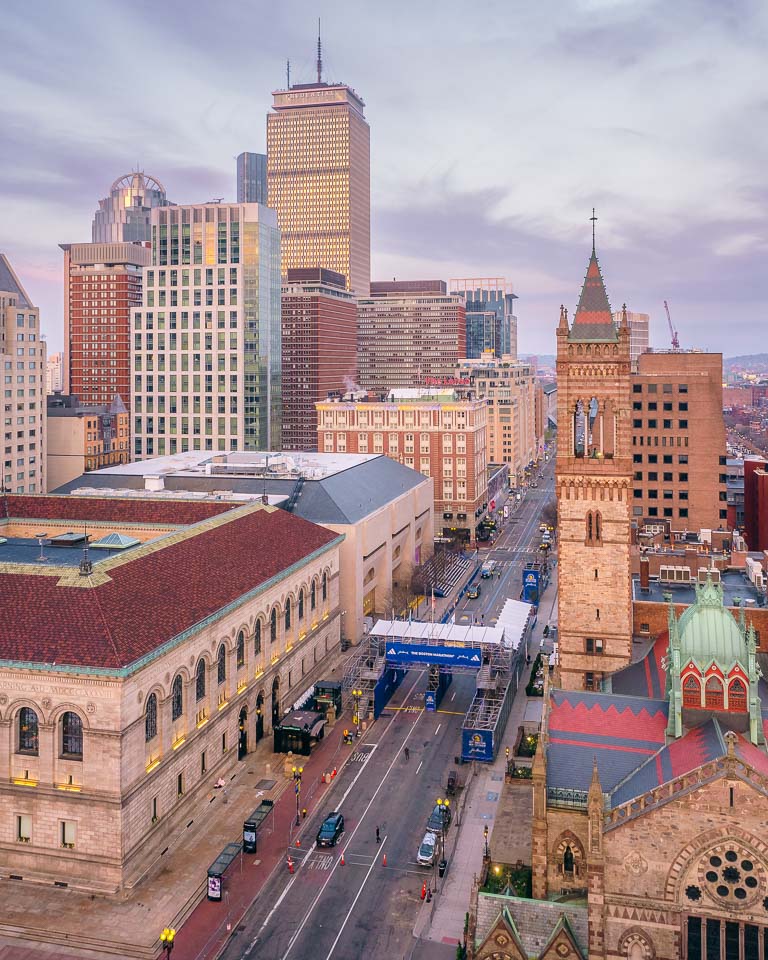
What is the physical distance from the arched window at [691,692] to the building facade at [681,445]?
99720mm

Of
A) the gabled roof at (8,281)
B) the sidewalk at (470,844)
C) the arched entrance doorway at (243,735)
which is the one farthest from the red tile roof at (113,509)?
the gabled roof at (8,281)

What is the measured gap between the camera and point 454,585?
154 m

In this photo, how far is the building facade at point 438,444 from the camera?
191 meters

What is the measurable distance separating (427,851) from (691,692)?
871 inches

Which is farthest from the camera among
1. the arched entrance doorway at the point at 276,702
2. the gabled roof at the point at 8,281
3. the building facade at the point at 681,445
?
the gabled roof at the point at 8,281

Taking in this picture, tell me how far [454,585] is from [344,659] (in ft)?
162

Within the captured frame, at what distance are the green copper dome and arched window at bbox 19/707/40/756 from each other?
4231 cm

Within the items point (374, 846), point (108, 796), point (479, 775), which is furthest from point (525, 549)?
point (108, 796)

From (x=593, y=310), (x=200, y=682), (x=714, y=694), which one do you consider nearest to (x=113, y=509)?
(x=200, y=682)

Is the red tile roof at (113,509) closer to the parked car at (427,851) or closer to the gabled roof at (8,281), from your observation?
the parked car at (427,851)

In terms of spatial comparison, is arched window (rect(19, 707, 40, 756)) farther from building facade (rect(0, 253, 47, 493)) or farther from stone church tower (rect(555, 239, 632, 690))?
building facade (rect(0, 253, 47, 493))

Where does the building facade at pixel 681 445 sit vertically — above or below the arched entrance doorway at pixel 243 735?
above

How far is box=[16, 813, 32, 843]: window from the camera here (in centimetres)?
5906

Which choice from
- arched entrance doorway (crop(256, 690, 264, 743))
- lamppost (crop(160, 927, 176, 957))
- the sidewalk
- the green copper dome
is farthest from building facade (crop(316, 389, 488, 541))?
lamppost (crop(160, 927, 176, 957))
